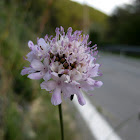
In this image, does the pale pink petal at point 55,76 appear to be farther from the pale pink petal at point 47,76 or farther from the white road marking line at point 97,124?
the white road marking line at point 97,124

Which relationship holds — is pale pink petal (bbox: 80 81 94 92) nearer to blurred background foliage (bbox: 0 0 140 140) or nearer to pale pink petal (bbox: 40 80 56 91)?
pale pink petal (bbox: 40 80 56 91)

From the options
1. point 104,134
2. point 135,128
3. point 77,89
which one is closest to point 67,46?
point 77,89

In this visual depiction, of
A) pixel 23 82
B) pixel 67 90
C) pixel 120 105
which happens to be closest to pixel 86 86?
pixel 67 90

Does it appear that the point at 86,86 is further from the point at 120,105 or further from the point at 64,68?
the point at 120,105

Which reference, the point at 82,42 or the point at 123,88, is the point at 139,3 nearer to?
the point at 123,88

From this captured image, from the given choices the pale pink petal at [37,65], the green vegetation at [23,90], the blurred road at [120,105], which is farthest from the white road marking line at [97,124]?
the pale pink petal at [37,65]
